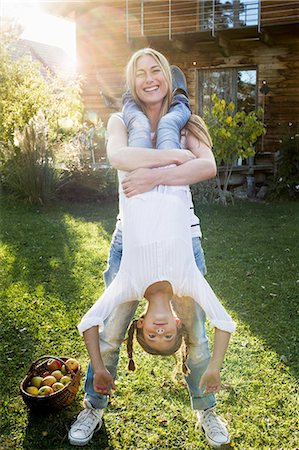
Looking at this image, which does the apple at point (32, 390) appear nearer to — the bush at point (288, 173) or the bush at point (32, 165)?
the bush at point (32, 165)

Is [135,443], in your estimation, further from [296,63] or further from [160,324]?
[296,63]

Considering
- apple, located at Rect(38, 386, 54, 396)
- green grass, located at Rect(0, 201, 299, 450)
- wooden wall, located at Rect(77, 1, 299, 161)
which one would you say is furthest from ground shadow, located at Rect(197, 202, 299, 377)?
wooden wall, located at Rect(77, 1, 299, 161)

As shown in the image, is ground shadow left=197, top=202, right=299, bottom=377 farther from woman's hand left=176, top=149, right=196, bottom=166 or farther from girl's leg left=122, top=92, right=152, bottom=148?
girl's leg left=122, top=92, right=152, bottom=148

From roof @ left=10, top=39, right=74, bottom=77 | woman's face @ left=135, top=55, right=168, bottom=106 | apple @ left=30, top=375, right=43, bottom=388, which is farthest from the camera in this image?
roof @ left=10, top=39, right=74, bottom=77

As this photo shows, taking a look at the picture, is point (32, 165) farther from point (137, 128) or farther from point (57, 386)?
point (137, 128)

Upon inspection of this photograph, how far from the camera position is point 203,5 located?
12.2 metres

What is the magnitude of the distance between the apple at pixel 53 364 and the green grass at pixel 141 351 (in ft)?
0.84

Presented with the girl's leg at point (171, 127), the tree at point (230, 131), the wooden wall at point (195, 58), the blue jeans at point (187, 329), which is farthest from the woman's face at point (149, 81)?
the wooden wall at point (195, 58)

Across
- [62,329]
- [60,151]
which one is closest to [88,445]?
[62,329]

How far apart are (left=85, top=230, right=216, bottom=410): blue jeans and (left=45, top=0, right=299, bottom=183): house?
875 centimetres

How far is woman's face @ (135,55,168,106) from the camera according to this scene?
2515 mm

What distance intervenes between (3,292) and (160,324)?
9.66 ft

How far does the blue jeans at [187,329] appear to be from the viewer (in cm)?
265

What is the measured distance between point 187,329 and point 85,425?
32.7 inches
